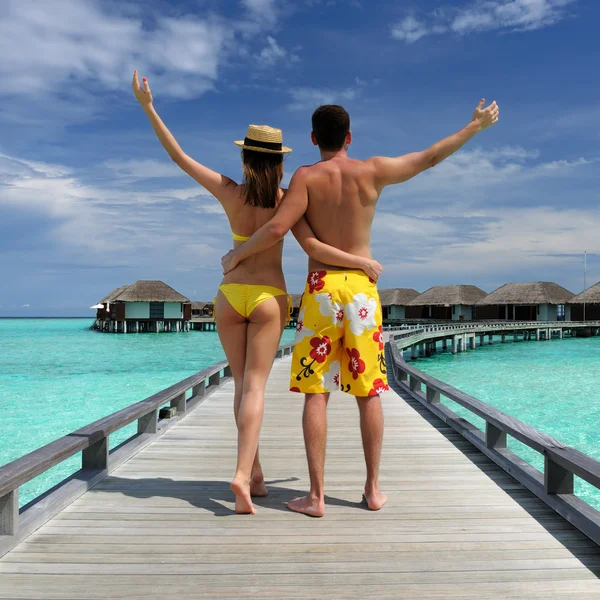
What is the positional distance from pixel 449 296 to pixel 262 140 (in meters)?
53.5

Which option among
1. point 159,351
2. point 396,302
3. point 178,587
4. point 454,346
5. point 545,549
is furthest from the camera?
point 396,302

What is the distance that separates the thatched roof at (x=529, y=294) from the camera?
161 feet

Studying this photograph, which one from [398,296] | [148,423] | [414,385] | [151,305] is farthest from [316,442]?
[398,296]

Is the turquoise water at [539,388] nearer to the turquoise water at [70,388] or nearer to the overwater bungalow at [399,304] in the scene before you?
the turquoise water at [70,388]

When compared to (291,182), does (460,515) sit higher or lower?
lower

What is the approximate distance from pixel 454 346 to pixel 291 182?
108 feet

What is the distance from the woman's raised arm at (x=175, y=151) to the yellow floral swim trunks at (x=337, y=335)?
2.24 ft

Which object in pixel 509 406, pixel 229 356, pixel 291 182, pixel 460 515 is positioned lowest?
pixel 509 406

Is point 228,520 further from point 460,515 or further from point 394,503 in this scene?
point 460,515

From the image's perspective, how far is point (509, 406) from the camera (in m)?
15.2

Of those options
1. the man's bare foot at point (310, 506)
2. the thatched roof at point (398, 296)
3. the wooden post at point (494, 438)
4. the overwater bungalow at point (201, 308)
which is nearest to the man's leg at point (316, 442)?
the man's bare foot at point (310, 506)

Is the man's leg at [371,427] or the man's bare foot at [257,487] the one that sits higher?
the man's leg at [371,427]

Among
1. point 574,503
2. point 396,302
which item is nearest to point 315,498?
point 574,503

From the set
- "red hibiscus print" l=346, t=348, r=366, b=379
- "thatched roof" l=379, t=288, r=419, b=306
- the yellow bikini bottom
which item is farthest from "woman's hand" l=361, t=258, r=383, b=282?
"thatched roof" l=379, t=288, r=419, b=306
